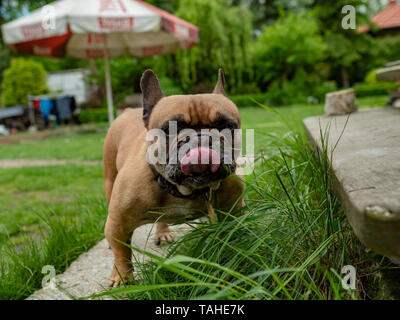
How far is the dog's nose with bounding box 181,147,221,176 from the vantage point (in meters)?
1.42

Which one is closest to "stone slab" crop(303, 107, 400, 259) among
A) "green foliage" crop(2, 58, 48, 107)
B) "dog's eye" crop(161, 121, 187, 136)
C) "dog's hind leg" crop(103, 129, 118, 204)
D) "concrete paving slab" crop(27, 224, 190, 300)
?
"dog's eye" crop(161, 121, 187, 136)

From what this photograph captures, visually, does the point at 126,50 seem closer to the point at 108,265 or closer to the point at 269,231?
the point at 108,265

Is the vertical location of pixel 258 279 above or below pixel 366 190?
below

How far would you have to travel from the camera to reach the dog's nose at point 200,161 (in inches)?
55.9

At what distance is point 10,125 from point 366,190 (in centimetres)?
1831

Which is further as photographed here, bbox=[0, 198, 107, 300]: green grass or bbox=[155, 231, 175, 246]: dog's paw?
bbox=[155, 231, 175, 246]: dog's paw

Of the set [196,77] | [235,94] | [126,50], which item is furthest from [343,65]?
[126,50]

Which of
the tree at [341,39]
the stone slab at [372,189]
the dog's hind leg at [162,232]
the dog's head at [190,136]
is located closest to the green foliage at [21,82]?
the tree at [341,39]

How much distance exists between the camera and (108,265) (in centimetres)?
231

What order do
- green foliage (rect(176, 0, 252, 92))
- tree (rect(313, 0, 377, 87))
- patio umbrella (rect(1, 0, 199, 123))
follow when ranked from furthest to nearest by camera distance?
tree (rect(313, 0, 377, 87)) → green foliage (rect(176, 0, 252, 92)) → patio umbrella (rect(1, 0, 199, 123))

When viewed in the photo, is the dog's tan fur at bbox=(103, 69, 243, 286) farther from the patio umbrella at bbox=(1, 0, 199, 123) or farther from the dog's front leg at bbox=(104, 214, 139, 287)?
the patio umbrella at bbox=(1, 0, 199, 123)

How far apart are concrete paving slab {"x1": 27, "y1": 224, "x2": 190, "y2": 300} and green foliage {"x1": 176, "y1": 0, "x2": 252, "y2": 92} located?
514 inches

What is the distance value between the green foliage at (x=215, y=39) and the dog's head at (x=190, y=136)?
13426 mm

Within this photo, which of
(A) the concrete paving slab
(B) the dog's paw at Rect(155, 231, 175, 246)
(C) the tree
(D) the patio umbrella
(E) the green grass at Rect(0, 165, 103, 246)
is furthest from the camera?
(C) the tree
